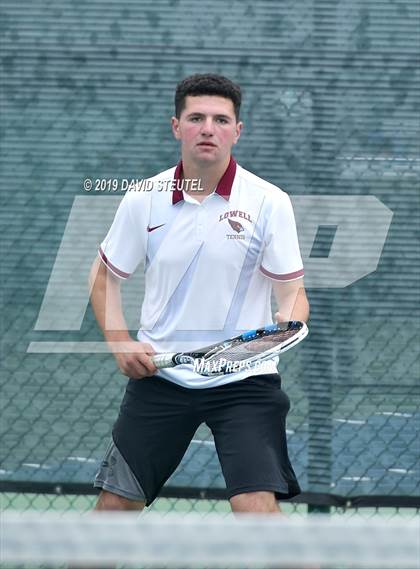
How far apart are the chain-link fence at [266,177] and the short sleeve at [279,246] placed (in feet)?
2.86

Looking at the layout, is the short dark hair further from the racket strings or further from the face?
the racket strings

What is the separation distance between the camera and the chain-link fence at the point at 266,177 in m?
4.25

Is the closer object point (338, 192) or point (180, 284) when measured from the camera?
point (180, 284)

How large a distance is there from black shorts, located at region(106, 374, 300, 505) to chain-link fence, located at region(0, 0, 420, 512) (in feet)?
3.09

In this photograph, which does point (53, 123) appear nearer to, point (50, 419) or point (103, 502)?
point (50, 419)

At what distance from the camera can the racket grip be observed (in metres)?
3.26

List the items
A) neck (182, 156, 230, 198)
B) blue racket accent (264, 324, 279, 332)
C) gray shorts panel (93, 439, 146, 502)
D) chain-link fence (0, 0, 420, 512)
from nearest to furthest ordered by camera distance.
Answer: blue racket accent (264, 324, 279, 332)
gray shorts panel (93, 439, 146, 502)
neck (182, 156, 230, 198)
chain-link fence (0, 0, 420, 512)

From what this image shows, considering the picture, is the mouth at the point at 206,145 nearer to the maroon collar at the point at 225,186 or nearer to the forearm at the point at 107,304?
the maroon collar at the point at 225,186

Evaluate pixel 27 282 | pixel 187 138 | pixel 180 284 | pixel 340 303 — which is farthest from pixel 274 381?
pixel 27 282

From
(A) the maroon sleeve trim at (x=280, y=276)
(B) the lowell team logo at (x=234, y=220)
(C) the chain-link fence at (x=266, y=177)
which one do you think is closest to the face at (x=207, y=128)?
(B) the lowell team logo at (x=234, y=220)

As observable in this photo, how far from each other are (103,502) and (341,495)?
1.21 meters

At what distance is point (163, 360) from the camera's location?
3281 millimetres

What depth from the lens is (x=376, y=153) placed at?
428 centimetres
